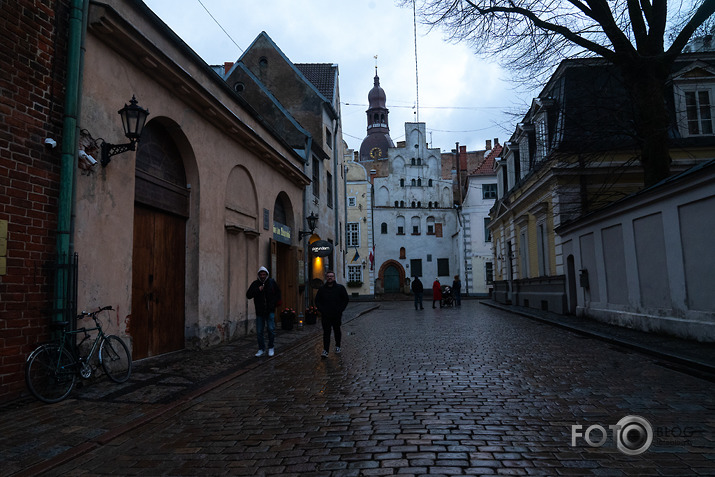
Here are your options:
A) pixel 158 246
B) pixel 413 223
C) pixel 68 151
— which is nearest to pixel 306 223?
pixel 158 246

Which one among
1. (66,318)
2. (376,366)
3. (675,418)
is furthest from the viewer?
(376,366)

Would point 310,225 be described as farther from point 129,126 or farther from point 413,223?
point 413,223

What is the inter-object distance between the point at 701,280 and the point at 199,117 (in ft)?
35.7

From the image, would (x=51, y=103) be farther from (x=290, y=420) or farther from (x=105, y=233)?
(x=290, y=420)

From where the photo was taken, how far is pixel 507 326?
16.1 m

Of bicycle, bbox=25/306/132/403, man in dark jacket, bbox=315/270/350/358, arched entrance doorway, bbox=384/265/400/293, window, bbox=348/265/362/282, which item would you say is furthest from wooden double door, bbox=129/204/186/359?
arched entrance doorway, bbox=384/265/400/293

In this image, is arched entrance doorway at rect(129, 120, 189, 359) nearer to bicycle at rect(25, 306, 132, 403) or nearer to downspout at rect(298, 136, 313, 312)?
bicycle at rect(25, 306, 132, 403)

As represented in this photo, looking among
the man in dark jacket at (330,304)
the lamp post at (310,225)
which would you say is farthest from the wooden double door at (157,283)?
the lamp post at (310,225)

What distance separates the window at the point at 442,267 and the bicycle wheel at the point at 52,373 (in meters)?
47.5

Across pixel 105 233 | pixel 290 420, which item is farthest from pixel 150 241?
pixel 290 420

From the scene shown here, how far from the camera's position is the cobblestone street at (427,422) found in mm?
A: 3988

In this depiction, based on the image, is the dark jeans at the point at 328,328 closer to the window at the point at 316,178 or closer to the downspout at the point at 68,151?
the downspout at the point at 68,151

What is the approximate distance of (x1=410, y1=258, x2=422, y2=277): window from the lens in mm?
52812

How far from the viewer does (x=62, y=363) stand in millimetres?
6441
